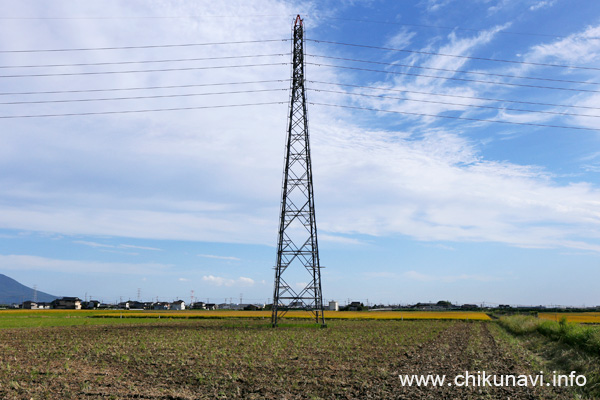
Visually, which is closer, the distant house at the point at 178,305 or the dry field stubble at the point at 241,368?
the dry field stubble at the point at 241,368

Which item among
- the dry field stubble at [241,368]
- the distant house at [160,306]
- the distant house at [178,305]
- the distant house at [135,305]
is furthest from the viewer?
the distant house at [135,305]

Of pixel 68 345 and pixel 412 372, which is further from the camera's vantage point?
pixel 68 345

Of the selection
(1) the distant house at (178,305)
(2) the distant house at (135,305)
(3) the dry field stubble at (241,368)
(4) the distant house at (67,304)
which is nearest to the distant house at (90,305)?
(4) the distant house at (67,304)

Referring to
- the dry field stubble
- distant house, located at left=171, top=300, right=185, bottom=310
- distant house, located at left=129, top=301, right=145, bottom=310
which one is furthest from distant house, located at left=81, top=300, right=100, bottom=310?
the dry field stubble

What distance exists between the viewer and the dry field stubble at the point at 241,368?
17.2 m

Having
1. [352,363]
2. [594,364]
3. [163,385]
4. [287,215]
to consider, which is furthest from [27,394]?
[287,215]

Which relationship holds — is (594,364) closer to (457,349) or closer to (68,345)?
(457,349)

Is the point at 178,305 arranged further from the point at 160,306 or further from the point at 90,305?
the point at 90,305

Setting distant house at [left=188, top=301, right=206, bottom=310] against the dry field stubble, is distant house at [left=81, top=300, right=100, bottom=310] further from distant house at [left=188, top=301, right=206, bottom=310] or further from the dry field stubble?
the dry field stubble

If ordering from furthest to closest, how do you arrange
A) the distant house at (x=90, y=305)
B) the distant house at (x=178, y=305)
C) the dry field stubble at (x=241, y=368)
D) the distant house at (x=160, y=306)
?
the distant house at (x=178, y=305), the distant house at (x=160, y=306), the distant house at (x=90, y=305), the dry field stubble at (x=241, y=368)

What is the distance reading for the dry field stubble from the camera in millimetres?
17172

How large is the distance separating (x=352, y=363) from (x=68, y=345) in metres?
20.1

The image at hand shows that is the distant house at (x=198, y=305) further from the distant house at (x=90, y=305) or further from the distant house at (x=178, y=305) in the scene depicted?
the distant house at (x=90, y=305)

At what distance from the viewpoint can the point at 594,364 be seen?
70.9 feet
